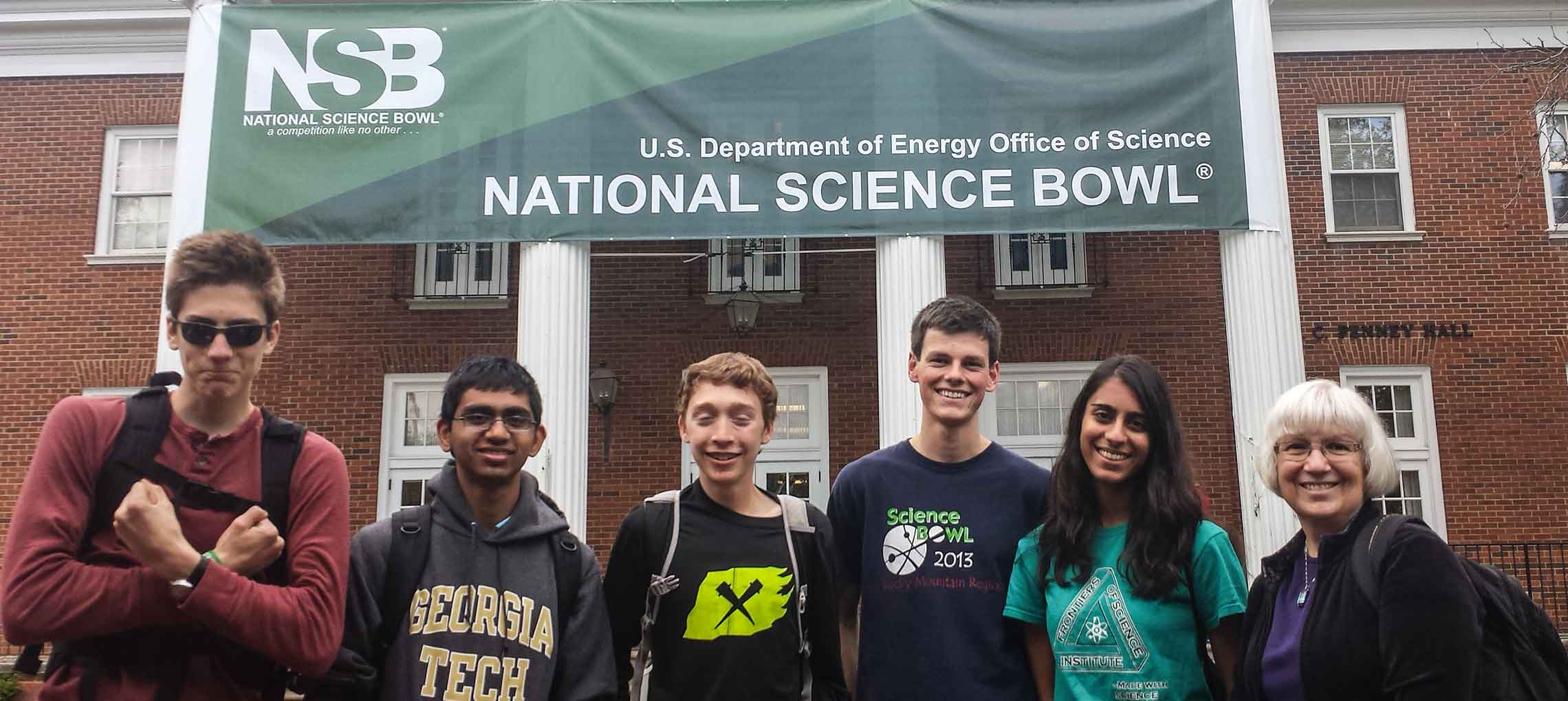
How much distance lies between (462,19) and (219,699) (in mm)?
9040

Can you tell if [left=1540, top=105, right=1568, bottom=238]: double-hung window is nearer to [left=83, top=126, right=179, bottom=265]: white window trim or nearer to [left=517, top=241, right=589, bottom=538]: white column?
[left=517, top=241, right=589, bottom=538]: white column

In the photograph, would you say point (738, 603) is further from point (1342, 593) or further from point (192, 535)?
point (1342, 593)

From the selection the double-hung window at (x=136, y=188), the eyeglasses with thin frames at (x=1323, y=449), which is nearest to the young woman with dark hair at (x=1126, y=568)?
the eyeglasses with thin frames at (x=1323, y=449)

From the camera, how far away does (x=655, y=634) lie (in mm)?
3154

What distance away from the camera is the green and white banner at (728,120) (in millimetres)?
9922

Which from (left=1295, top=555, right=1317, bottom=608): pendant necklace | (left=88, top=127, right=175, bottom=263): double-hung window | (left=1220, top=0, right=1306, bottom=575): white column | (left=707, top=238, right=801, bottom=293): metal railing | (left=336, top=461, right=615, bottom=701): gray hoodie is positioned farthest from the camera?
(left=88, top=127, right=175, bottom=263): double-hung window

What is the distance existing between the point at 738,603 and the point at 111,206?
13100 mm

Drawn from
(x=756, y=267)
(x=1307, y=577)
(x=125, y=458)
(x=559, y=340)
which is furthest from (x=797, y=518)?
(x=756, y=267)

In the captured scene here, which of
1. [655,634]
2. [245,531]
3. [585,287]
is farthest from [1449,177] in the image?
[245,531]

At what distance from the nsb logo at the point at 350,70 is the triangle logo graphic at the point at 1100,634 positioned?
8.83m

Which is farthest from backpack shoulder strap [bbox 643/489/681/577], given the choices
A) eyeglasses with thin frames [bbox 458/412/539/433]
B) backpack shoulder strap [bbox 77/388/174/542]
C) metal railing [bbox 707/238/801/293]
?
metal railing [bbox 707/238/801/293]

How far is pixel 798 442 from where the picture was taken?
12484 mm

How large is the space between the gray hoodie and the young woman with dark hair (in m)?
1.28

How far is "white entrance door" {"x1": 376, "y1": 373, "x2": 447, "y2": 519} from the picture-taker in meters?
12.4
